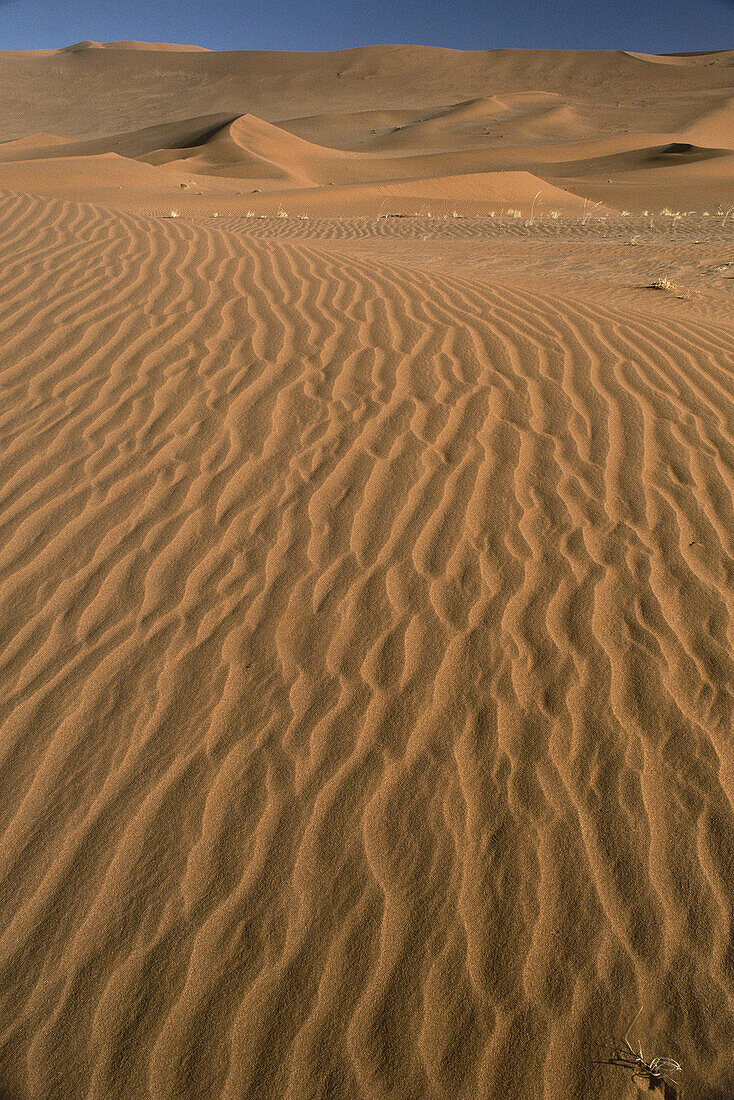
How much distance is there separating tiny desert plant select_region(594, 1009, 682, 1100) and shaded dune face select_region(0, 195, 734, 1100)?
0.13 feet

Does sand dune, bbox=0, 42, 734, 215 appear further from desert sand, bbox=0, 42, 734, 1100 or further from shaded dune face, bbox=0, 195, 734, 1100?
shaded dune face, bbox=0, 195, 734, 1100

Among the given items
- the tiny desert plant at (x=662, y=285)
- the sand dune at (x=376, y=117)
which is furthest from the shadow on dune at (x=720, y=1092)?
the sand dune at (x=376, y=117)

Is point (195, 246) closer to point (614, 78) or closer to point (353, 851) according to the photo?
point (353, 851)

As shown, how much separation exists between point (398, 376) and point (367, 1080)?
3450mm

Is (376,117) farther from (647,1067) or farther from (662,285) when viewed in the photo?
(647,1067)

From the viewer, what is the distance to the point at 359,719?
8.37ft

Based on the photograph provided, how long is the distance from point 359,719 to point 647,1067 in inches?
49.4

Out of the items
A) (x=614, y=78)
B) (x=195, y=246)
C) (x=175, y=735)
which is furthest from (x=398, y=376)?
(x=614, y=78)

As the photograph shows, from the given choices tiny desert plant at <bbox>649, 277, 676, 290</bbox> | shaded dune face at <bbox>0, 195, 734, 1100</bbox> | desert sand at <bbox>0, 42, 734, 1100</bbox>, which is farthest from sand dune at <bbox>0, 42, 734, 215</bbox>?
shaded dune face at <bbox>0, 195, 734, 1100</bbox>

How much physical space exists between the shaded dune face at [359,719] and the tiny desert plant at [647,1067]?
0.04 m

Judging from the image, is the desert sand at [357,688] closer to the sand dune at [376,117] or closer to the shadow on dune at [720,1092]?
the shadow on dune at [720,1092]

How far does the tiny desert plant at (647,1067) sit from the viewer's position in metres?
1.77

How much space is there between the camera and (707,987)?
1929 millimetres

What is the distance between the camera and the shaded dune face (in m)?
1.90
